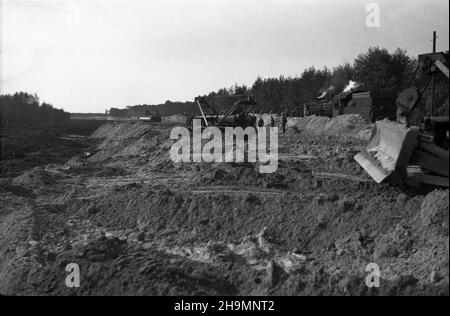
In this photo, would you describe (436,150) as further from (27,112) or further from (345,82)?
(27,112)

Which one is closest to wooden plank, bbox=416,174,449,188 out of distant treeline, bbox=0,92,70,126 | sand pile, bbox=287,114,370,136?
sand pile, bbox=287,114,370,136

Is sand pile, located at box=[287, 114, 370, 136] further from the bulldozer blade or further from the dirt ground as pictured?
the bulldozer blade

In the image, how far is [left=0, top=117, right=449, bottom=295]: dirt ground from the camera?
6273 millimetres

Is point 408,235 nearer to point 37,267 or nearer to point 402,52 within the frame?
point 37,267

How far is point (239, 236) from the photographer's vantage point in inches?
317

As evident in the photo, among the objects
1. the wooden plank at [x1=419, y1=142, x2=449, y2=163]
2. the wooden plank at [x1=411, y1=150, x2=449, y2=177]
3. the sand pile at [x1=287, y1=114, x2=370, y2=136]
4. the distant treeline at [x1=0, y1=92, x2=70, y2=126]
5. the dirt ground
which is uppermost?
the distant treeline at [x1=0, y1=92, x2=70, y2=126]

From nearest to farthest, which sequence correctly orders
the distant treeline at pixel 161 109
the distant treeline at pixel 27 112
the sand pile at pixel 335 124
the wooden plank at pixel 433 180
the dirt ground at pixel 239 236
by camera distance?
1. the dirt ground at pixel 239 236
2. the wooden plank at pixel 433 180
3. the sand pile at pixel 335 124
4. the distant treeline at pixel 27 112
5. the distant treeline at pixel 161 109

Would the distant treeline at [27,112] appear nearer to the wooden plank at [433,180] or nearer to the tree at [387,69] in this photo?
the tree at [387,69]

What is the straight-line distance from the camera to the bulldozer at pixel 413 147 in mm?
7160

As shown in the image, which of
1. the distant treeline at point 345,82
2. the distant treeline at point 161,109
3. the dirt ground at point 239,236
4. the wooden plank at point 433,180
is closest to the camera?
the dirt ground at point 239,236

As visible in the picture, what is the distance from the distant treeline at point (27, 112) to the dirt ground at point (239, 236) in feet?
236

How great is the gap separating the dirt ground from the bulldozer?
36 cm

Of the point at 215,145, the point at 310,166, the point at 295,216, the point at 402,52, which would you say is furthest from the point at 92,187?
the point at 402,52

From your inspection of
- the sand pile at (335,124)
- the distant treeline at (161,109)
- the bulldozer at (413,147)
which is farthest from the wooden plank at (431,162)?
the distant treeline at (161,109)
